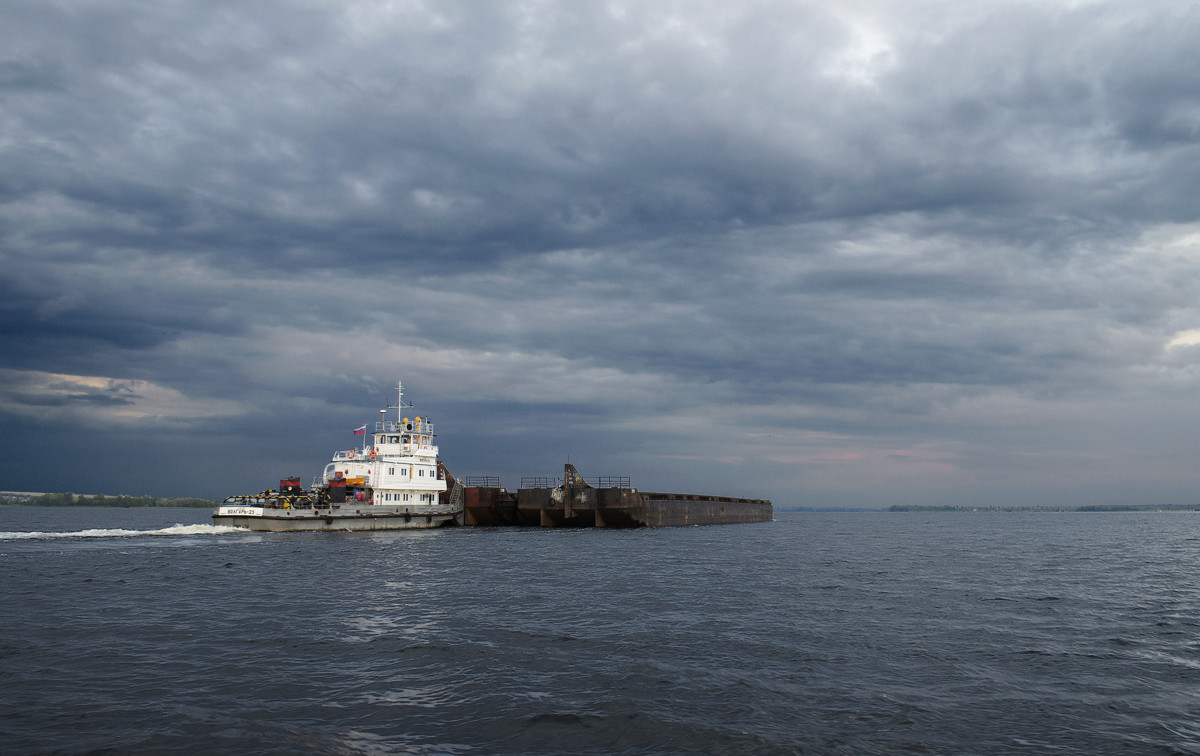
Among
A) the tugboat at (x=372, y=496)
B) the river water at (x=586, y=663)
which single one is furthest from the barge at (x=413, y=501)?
the river water at (x=586, y=663)

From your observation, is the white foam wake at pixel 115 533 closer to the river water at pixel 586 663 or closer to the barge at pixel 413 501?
the barge at pixel 413 501

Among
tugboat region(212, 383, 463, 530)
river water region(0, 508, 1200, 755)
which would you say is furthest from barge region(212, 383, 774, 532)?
river water region(0, 508, 1200, 755)

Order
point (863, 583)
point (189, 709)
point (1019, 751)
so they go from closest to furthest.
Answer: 1. point (1019, 751)
2. point (189, 709)
3. point (863, 583)

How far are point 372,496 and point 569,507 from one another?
65.4 feet

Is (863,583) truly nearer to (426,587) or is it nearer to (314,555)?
(426,587)

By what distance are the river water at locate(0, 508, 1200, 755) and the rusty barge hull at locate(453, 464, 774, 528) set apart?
37.7 metres

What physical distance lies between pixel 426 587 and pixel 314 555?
15.6 meters

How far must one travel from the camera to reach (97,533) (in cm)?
5681

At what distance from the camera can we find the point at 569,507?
70188 mm

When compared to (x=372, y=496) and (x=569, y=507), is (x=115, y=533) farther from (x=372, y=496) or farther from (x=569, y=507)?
(x=569, y=507)

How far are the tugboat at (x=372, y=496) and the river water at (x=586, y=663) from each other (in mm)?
21749

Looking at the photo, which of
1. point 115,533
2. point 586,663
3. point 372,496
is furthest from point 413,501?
point 586,663

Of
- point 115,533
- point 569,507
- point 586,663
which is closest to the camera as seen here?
point 586,663

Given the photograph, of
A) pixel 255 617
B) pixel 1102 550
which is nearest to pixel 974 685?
pixel 255 617
